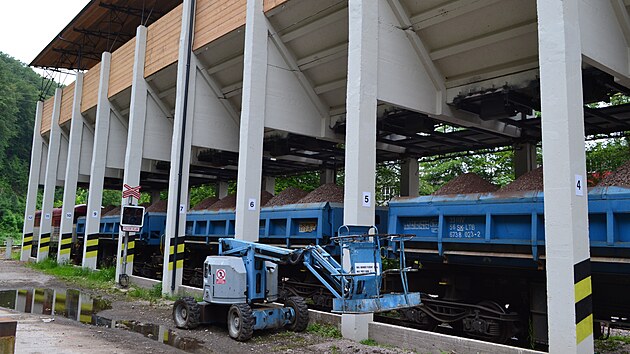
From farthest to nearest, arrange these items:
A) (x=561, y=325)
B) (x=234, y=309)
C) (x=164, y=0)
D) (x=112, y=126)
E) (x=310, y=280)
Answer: (x=112, y=126), (x=164, y=0), (x=310, y=280), (x=234, y=309), (x=561, y=325)

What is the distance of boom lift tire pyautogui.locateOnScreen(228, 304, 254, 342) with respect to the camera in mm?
8094

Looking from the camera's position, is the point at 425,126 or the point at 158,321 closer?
the point at 158,321

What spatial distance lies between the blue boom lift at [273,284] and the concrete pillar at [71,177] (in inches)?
537

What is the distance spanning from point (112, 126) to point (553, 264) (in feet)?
59.2

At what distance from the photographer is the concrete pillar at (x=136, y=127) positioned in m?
16.4

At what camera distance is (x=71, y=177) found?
21.6 m

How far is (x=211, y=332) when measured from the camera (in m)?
8.87

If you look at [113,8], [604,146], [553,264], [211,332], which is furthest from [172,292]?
[604,146]

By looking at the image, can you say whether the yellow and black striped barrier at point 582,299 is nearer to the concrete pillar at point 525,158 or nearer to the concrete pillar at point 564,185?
the concrete pillar at point 564,185

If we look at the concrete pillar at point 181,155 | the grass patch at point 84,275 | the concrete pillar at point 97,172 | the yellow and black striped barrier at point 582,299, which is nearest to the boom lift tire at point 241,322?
the yellow and black striped barrier at point 582,299

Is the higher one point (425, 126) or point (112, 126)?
point (112, 126)

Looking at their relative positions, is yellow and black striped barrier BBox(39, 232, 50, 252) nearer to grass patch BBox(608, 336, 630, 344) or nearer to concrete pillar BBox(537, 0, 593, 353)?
grass patch BBox(608, 336, 630, 344)

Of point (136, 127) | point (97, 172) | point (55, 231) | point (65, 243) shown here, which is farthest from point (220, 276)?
point (55, 231)

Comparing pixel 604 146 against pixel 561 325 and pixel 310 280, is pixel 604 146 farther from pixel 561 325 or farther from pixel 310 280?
pixel 561 325
